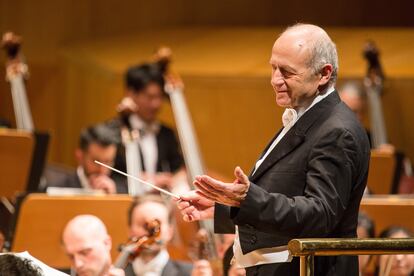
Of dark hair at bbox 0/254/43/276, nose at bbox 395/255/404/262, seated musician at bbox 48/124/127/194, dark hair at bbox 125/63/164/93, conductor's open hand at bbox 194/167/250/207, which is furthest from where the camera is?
dark hair at bbox 125/63/164/93

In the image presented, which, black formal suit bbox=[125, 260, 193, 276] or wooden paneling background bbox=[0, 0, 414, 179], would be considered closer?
black formal suit bbox=[125, 260, 193, 276]

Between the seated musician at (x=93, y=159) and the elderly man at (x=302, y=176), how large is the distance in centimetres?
291

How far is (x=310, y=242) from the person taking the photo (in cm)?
217

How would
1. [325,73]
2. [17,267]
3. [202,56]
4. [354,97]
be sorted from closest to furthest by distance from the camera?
1. [17,267]
2. [325,73]
3. [354,97]
4. [202,56]

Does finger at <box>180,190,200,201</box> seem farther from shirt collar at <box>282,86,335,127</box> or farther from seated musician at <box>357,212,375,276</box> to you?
seated musician at <box>357,212,375,276</box>

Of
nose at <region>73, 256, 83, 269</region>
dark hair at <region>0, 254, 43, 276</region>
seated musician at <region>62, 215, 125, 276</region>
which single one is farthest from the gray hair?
nose at <region>73, 256, 83, 269</region>

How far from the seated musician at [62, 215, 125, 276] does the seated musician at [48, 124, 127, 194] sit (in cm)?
149

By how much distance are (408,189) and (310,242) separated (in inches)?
147

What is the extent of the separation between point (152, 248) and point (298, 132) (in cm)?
164

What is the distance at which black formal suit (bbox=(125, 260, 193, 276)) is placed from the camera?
400cm

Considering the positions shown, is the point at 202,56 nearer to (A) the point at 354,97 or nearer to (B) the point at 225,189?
(A) the point at 354,97

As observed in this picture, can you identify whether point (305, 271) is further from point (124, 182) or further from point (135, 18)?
point (135, 18)

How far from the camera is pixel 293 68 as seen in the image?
247cm

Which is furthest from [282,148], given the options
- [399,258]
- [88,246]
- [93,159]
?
[93,159]
